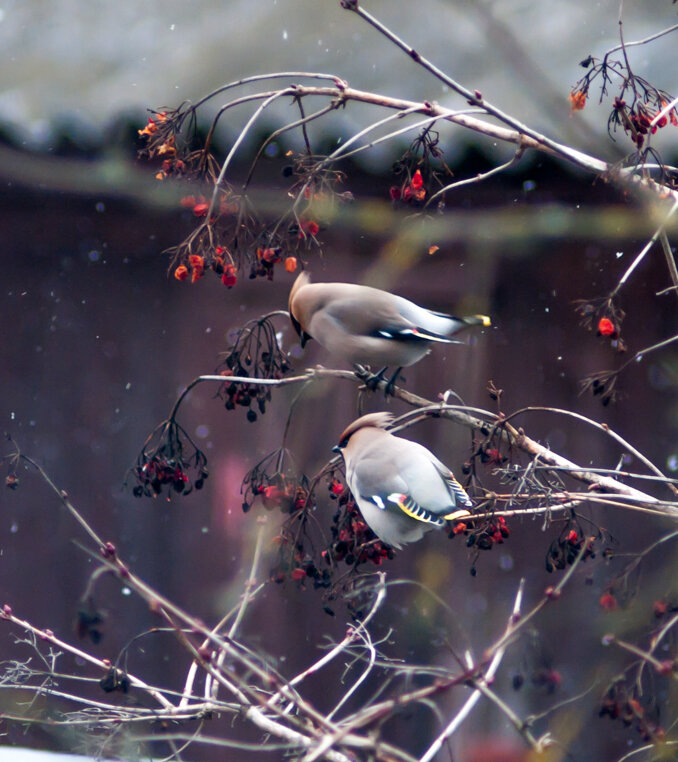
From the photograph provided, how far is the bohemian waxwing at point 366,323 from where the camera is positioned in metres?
1.16

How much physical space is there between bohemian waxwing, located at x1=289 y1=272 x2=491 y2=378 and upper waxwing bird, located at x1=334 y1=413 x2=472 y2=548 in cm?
10

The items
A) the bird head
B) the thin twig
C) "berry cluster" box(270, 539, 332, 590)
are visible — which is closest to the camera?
the thin twig

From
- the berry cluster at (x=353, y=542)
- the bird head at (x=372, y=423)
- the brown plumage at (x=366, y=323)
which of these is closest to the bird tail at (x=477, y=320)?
the brown plumage at (x=366, y=323)

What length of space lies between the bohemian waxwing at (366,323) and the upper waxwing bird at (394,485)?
98mm

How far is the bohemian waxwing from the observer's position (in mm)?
1163

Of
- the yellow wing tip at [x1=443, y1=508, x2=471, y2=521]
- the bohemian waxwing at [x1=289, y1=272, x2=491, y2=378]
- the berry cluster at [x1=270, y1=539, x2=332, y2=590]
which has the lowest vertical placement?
the berry cluster at [x1=270, y1=539, x2=332, y2=590]

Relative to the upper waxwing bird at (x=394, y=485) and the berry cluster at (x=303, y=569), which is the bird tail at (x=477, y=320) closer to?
the upper waxwing bird at (x=394, y=485)

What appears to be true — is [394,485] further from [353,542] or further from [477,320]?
[477,320]

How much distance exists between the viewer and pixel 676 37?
1610 mm

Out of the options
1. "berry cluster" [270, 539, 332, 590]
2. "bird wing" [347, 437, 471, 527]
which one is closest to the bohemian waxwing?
"bird wing" [347, 437, 471, 527]

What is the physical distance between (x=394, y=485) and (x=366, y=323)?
0.79 feet

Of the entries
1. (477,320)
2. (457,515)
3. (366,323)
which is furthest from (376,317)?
(457,515)

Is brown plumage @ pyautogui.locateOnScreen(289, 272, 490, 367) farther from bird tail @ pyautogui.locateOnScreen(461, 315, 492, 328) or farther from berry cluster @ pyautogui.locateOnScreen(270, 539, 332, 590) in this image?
berry cluster @ pyautogui.locateOnScreen(270, 539, 332, 590)

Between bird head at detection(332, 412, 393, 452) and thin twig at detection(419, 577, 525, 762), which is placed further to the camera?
bird head at detection(332, 412, 393, 452)
